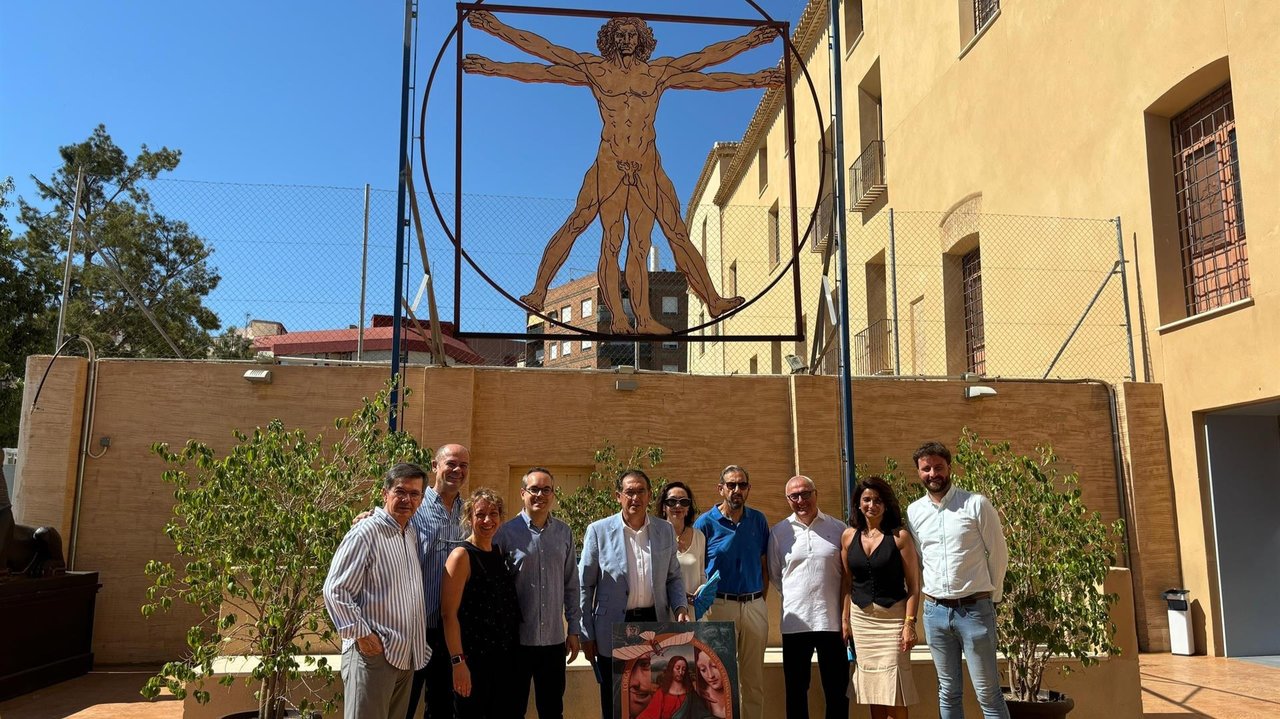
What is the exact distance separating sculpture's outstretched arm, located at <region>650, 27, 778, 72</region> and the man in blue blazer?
4.93 metres

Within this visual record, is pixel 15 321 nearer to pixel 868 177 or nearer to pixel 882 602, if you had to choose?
pixel 868 177

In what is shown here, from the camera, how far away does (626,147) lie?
8.55 m

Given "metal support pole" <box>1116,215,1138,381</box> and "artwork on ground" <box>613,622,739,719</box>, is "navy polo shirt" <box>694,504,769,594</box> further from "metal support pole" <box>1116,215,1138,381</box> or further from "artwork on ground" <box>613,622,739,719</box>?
"metal support pole" <box>1116,215,1138,381</box>

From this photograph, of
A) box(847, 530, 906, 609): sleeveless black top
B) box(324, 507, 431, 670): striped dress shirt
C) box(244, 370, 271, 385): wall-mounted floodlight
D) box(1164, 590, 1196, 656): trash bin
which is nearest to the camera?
box(324, 507, 431, 670): striped dress shirt

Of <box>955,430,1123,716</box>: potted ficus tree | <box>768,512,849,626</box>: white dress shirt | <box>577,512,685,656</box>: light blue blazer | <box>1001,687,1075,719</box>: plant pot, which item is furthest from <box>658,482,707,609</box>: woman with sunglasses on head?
<box>1001,687,1075,719</box>: plant pot

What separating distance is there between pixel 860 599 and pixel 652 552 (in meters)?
1.12

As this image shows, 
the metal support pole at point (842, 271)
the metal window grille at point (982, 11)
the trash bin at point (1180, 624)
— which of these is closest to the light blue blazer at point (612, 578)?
the metal support pole at point (842, 271)

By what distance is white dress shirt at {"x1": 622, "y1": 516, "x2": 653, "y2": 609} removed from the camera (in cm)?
483

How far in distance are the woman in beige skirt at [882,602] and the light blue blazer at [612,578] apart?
3.10 ft

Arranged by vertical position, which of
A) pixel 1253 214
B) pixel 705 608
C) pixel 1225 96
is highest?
pixel 1225 96

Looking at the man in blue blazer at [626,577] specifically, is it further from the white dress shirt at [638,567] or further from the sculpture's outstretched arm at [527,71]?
the sculpture's outstretched arm at [527,71]

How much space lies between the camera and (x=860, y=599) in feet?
16.3

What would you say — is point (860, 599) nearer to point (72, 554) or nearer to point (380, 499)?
point (380, 499)

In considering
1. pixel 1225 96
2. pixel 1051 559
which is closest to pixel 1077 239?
pixel 1225 96
